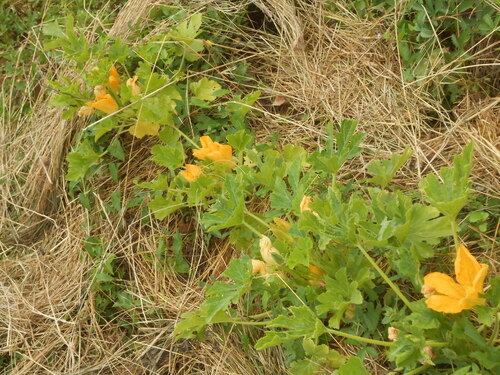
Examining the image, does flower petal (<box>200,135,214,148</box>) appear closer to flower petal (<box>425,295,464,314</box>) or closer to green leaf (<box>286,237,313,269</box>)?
green leaf (<box>286,237,313,269</box>)

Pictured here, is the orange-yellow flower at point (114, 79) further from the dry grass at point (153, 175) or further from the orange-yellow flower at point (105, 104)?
the dry grass at point (153, 175)

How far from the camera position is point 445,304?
151 cm

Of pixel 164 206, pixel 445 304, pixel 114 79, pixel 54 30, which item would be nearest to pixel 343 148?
pixel 445 304

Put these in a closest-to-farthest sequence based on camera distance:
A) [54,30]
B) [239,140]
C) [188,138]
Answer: [239,140], [188,138], [54,30]

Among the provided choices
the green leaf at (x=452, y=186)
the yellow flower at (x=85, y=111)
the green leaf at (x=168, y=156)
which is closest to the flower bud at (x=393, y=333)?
the green leaf at (x=452, y=186)

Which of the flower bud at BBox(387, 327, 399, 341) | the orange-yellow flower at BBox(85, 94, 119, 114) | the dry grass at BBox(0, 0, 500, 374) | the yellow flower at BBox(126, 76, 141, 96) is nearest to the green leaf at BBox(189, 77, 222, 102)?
the dry grass at BBox(0, 0, 500, 374)

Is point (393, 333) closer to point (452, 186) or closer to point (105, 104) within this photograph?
point (452, 186)

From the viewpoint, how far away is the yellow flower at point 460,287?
1.50 meters

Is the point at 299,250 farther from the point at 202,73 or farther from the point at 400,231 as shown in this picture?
the point at 202,73

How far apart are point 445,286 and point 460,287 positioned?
4 centimetres

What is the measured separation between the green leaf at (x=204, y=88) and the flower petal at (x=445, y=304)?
1.33 metres

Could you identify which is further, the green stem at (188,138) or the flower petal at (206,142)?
the green stem at (188,138)

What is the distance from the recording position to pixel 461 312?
1612 mm

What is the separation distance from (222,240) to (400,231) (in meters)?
0.89
